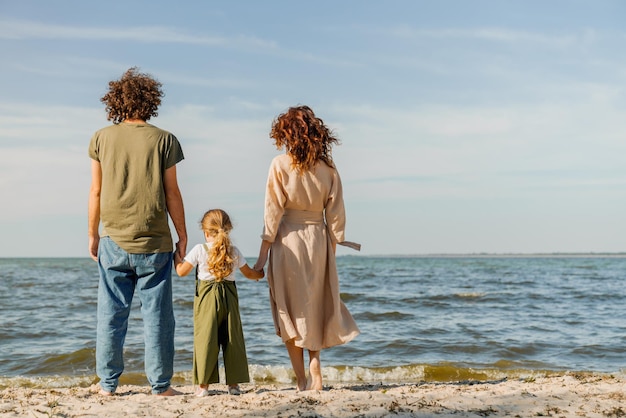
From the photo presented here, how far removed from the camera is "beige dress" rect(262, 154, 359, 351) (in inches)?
186

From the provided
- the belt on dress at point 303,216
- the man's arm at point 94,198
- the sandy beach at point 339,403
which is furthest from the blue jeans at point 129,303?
the belt on dress at point 303,216

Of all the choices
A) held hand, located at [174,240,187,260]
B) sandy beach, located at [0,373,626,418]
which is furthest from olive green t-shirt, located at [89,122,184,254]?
sandy beach, located at [0,373,626,418]

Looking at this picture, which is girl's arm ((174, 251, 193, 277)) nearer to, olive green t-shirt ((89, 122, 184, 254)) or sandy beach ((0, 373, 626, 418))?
olive green t-shirt ((89, 122, 184, 254))

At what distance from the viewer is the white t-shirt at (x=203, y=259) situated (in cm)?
465

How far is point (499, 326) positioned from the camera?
1074cm

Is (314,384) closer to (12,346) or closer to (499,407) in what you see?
(499,407)

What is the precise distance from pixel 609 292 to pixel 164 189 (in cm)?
1584

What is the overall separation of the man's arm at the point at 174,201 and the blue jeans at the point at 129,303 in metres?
0.21

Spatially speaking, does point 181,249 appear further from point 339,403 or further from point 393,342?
point 393,342

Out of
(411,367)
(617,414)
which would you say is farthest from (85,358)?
(617,414)

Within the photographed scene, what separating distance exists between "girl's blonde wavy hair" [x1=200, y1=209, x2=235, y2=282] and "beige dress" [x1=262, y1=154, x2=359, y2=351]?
27cm

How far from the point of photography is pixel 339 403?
4.37 meters

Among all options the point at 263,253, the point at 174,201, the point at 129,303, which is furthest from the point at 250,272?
the point at 129,303

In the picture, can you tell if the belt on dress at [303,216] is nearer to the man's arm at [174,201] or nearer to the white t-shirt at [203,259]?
the white t-shirt at [203,259]
